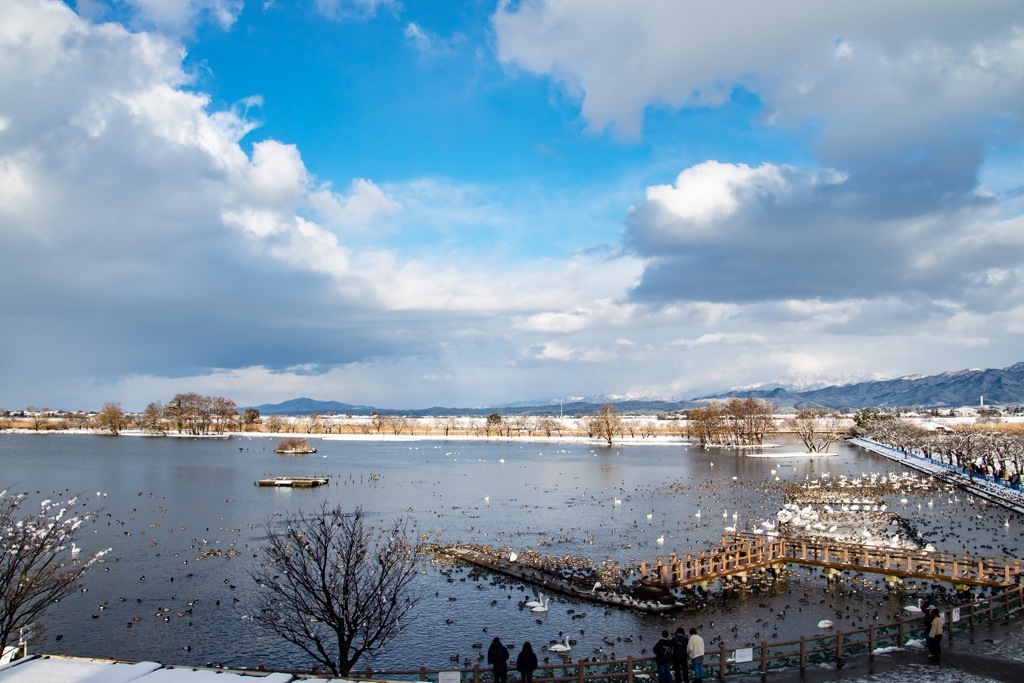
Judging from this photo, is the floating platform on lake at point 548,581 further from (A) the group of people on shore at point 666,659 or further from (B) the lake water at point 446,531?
(A) the group of people on shore at point 666,659

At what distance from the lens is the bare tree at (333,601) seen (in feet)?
76.4

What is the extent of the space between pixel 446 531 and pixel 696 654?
3572 centimetres

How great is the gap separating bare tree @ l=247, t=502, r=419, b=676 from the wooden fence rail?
5.84 feet

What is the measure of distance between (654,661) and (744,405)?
519 ft

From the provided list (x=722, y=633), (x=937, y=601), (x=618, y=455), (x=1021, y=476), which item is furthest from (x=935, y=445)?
(x=722, y=633)

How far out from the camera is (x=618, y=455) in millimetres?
132375

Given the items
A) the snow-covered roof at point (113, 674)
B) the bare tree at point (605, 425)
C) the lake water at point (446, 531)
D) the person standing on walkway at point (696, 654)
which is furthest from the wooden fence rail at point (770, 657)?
the bare tree at point (605, 425)

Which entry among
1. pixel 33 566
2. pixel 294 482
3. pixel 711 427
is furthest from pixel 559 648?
pixel 711 427

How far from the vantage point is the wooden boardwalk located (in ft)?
113

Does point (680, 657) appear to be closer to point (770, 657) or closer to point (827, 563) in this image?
point (770, 657)

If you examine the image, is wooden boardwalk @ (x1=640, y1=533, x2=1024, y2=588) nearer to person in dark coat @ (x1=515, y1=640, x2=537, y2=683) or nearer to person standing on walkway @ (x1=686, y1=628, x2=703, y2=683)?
person standing on walkway @ (x1=686, y1=628, x2=703, y2=683)

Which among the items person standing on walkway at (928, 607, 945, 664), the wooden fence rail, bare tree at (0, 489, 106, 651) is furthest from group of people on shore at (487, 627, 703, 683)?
bare tree at (0, 489, 106, 651)

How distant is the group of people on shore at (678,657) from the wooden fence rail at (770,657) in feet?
2.18

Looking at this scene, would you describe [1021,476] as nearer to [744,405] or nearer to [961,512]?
[961,512]
